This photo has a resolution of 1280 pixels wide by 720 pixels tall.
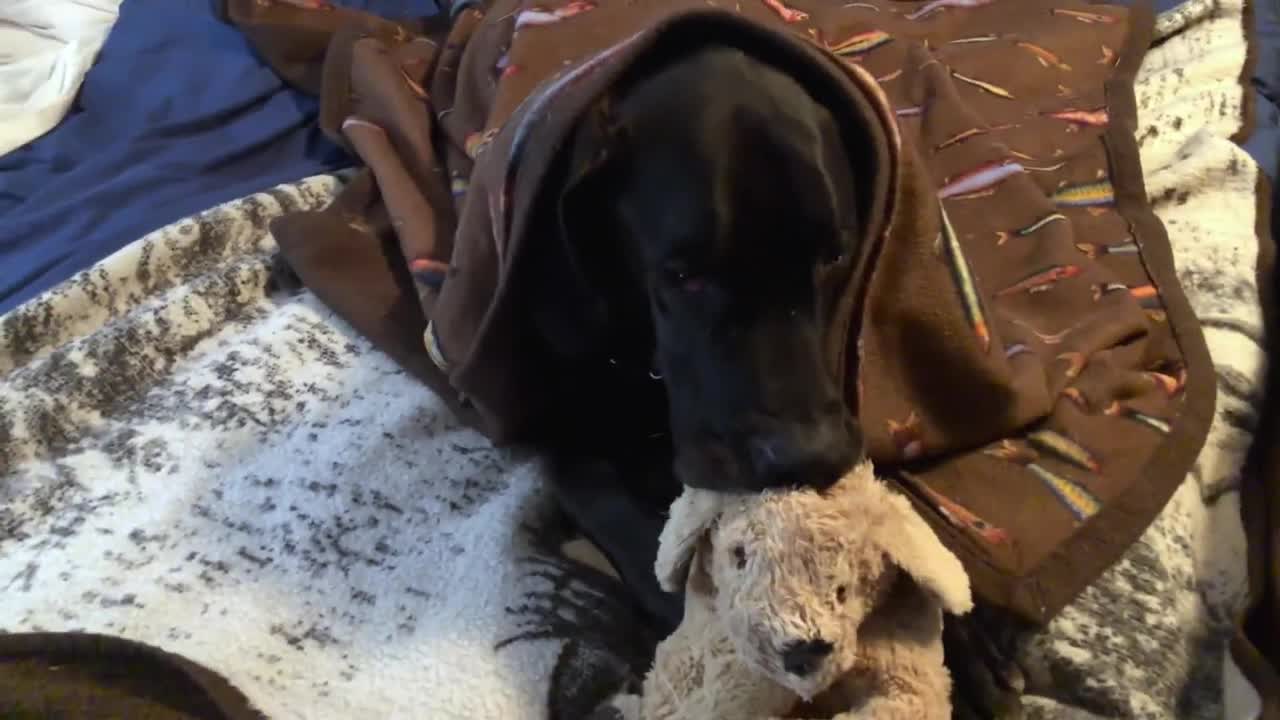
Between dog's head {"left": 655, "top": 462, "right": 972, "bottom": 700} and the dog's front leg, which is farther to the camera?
the dog's front leg

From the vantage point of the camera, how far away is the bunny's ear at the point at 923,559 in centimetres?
72

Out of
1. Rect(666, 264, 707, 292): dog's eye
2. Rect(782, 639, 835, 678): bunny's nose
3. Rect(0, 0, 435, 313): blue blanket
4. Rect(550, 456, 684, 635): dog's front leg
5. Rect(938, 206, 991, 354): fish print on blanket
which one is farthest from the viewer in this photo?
Rect(0, 0, 435, 313): blue blanket

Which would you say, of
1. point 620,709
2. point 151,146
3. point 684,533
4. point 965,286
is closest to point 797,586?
point 684,533

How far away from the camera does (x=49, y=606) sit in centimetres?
98

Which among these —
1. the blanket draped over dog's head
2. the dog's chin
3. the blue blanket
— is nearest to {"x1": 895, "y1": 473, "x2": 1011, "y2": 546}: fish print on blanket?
the blanket draped over dog's head

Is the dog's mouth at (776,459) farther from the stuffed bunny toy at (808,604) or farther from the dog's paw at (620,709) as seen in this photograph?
the dog's paw at (620,709)

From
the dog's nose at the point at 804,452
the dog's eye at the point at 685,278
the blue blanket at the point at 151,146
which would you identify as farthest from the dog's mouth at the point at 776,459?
the blue blanket at the point at 151,146

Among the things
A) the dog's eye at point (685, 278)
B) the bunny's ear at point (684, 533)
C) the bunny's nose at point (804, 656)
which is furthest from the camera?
the dog's eye at point (685, 278)

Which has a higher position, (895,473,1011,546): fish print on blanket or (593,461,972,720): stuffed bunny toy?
(593,461,972,720): stuffed bunny toy

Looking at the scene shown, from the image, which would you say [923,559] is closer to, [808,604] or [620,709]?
[808,604]

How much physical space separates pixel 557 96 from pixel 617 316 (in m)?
0.21

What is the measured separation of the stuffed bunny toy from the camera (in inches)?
26.8

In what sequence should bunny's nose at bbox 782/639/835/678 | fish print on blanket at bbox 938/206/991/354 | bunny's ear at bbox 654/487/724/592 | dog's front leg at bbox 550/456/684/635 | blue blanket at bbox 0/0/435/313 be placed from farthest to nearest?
blue blanket at bbox 0/0/435/313, fish print on blanket at bbox 938/206/991/354, dog's front leg at bbox 550/456/684/635, bunny's ear at bbox 654/487/724/592, bunny's nose at bbox 782/639/835/678

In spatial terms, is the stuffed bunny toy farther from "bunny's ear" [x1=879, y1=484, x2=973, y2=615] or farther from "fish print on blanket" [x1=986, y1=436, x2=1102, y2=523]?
"fish print on blanket" [x1=986, y1=436, x2=1102, y2=523]
